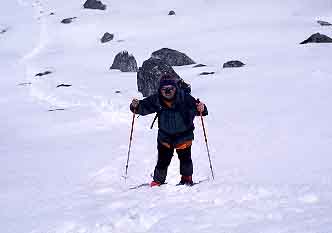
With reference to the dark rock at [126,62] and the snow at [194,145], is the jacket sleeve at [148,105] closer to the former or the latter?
the snow at [194,145]

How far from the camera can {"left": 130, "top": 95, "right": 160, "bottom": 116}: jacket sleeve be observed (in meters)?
7.13

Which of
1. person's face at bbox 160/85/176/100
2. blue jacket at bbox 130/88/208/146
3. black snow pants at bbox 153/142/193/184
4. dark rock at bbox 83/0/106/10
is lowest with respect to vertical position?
dark rock at bbox 83/0/106/10

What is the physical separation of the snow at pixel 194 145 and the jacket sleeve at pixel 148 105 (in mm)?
1214

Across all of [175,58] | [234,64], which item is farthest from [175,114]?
[175,58]

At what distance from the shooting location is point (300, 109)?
1283 centimetres

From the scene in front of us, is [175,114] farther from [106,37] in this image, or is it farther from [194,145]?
[106,37]

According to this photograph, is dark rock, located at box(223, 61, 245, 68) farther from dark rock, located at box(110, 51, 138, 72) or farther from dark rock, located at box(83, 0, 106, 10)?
dark rock, located at box(83, 0, 106, 10)

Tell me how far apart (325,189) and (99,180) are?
13.5 ft

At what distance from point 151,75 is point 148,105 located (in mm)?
11600

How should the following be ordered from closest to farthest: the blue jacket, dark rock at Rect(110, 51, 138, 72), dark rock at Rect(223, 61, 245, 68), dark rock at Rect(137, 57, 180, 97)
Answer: the blue jacket
dark rock at Rect(137, 57, 180, 97)
dark rock at Rect(223, 61, 245, 68)
dark rock at Rect(110, 51, 138, 72)

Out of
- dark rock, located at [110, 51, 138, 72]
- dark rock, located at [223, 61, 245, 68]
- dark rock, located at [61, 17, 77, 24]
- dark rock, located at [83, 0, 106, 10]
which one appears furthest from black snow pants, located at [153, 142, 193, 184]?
dark rock, located at [83, 0, 106, 10]

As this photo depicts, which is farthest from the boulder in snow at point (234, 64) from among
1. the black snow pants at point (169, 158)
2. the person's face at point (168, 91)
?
the person's face at point (168, 91)

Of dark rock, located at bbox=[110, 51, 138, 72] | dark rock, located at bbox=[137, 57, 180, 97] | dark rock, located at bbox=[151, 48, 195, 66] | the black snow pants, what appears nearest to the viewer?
the black snow pants

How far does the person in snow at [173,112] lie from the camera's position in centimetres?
689
